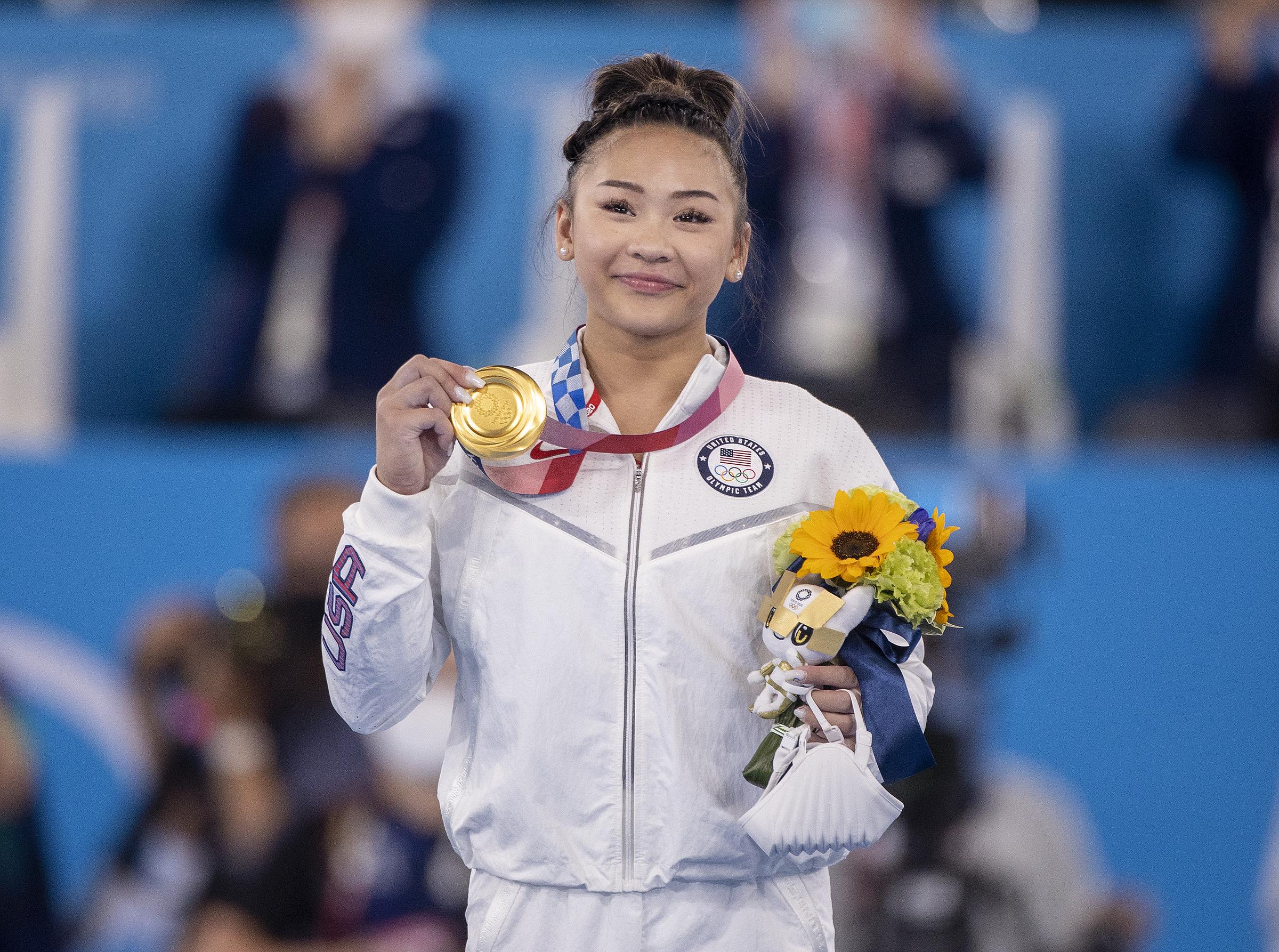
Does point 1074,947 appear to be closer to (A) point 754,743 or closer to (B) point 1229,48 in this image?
(A) point 754,743

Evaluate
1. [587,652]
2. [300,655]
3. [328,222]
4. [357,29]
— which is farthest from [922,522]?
[357,29]

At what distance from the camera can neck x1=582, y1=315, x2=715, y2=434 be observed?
202 cm

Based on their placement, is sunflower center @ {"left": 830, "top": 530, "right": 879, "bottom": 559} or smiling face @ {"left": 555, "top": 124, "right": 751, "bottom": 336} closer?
sunflower center @ {"left": 830, "top": 530, "right": 879, "bottom": 559}

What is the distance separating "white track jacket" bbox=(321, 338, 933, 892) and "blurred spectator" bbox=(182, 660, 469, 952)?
→ 2169 mm

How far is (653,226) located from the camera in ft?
6.26

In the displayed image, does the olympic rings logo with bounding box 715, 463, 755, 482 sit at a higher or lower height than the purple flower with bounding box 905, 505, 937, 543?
higher

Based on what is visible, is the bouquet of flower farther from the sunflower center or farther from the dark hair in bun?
the dark hair in bun

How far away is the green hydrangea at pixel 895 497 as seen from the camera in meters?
1.85

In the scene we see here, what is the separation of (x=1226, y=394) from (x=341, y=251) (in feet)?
10.2

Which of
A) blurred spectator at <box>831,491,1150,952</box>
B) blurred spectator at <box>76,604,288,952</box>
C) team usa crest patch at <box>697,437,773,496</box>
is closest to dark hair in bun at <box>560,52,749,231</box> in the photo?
team usa crest patch at <box>697,437,773,496</box>

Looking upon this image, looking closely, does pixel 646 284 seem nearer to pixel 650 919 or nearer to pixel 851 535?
pixel 851 535

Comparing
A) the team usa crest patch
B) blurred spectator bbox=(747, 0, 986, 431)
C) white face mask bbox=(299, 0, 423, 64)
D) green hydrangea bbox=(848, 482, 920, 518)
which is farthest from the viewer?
white face mask bbox=(299, 0, 423, 64)

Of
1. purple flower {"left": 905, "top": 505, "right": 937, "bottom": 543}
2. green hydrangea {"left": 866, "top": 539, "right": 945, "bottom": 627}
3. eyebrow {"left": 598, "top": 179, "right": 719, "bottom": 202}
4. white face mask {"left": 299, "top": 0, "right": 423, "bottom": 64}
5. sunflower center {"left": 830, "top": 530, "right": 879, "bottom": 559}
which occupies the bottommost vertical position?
green hydrangea {"left": 866, "top": 539, "right": 945, "bottom": 627}

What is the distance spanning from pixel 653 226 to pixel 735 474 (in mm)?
357
